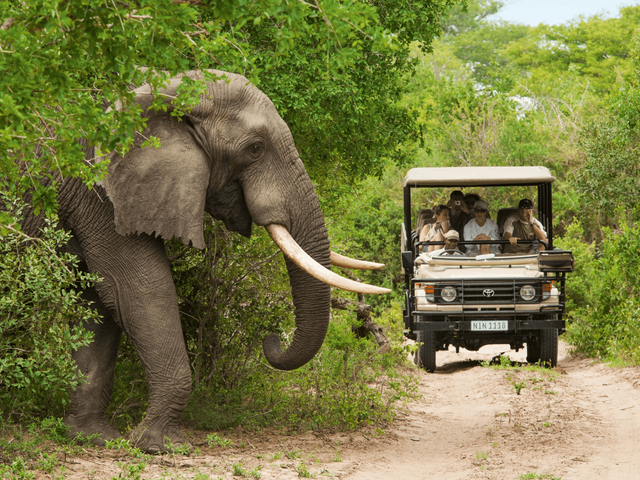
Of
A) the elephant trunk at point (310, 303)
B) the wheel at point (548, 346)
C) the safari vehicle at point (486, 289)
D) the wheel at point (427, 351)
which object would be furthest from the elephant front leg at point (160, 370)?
the wheel at point (548, 346)

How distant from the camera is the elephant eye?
22.4ft

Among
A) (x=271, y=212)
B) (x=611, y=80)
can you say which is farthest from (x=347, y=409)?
(x=611, y=80)

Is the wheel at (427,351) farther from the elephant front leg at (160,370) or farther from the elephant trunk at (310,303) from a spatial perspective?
the elephant front leg at (160,370)

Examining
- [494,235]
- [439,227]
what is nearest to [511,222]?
[494,235]

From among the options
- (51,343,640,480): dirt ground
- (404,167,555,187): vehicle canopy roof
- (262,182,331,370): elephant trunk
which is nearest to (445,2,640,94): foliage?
(404,167,555,187): vehicle canopy roof

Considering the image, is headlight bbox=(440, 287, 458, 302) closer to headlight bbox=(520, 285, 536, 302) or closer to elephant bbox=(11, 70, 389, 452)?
headlight bbox=(520, 285, 536, 302)

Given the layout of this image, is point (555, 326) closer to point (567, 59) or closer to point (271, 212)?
point (271, 212)

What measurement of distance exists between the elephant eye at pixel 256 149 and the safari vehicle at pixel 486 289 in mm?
4387

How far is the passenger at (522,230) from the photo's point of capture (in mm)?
11250

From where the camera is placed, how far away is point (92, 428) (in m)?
6.84

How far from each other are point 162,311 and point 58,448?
123 centimetres

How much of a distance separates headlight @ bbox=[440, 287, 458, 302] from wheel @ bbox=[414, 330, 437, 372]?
73 centimetres

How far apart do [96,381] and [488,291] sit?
5444 mm

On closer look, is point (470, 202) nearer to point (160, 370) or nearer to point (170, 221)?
point (170, 221)
